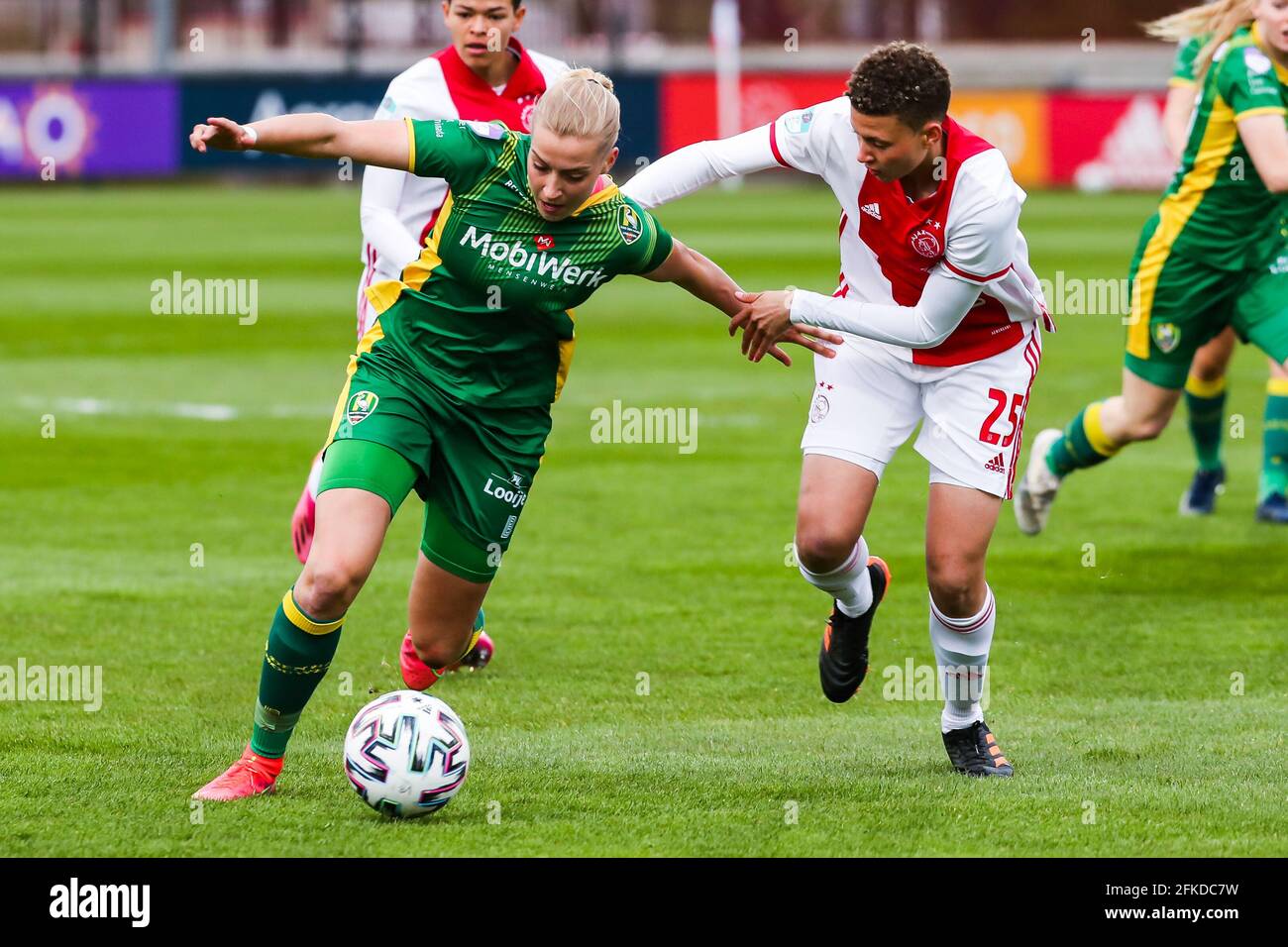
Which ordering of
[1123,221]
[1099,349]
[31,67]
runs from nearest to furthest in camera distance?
1. [1099,349]
2. [1123,221]
3. [31,67]

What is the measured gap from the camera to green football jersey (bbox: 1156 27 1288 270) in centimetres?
799

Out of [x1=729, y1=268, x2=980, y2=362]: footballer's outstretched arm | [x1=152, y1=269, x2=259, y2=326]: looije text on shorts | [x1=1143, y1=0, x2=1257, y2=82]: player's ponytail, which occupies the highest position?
[x1=1143, y1=0, x2=1257, y2=82]: player's ponytail

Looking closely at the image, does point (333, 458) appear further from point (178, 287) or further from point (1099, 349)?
point (178, 287)

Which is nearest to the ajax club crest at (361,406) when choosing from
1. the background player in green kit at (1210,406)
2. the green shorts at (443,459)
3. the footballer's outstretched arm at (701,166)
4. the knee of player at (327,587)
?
the green shorts at (443,459)

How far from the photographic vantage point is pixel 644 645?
23.4 ft

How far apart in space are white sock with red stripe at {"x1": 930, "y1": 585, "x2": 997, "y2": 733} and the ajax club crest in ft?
5.44

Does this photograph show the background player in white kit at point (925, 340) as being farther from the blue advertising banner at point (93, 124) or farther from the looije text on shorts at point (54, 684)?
the blue advertising banner at point (93, 124)

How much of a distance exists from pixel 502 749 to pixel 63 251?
1884 cm

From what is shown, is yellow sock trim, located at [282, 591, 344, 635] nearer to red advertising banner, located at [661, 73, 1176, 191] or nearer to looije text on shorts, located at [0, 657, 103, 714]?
looije text on shorts, located at [0, 657, 103, 714]

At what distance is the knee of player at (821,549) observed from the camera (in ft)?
18.6

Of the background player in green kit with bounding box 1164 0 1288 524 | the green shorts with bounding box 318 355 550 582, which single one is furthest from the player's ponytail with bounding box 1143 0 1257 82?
the green shorts with bounding box 318 355 550 582
